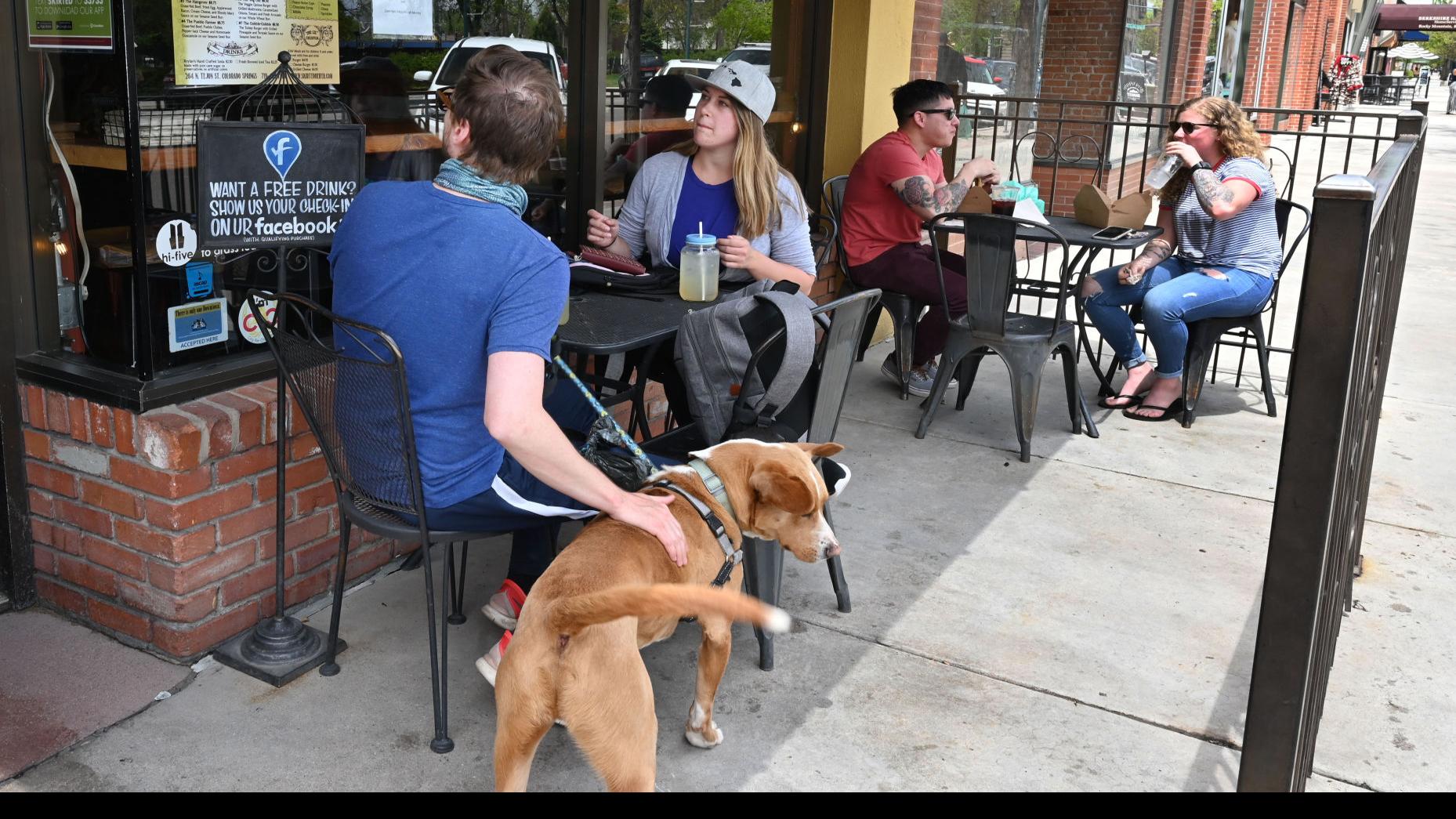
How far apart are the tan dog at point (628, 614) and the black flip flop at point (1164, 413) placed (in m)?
3.31

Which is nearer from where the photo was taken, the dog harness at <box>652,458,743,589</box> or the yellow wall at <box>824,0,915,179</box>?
the dog harness at <box>652,458,743,589</box>

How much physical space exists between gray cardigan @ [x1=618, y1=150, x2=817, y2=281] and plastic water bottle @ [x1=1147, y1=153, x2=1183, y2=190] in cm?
192

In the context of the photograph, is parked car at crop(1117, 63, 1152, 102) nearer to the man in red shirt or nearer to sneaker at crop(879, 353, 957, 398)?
the man in red shirt

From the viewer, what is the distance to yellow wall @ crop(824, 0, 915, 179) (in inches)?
235

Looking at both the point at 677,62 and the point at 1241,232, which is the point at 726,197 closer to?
the point at 677,62

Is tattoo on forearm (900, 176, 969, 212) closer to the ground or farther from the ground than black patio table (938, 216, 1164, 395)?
farther from the ground

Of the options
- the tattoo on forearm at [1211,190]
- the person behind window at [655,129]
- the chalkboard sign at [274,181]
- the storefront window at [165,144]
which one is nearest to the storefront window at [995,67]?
the tattoo on forearm at [1211,190]

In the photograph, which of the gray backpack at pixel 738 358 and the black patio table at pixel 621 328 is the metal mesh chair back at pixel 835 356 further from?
the black patio table at pixel 621 328

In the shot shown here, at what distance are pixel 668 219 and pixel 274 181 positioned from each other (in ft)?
4.73

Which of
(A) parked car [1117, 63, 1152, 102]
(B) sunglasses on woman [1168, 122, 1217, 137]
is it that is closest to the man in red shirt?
(B) sunglasses on woman [1168, 122, 1217, 137]

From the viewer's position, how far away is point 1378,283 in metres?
2.46

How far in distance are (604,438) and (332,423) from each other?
61cm

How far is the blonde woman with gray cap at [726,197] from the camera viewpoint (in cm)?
406

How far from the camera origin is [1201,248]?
5.53m
